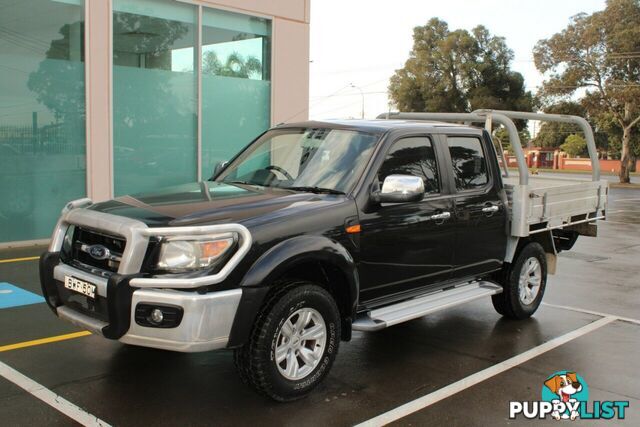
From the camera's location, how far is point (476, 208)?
558 centimetres

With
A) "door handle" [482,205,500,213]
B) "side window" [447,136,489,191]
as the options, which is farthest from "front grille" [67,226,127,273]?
"door handle" [482,205,500,213]

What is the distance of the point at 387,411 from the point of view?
4.05 meters

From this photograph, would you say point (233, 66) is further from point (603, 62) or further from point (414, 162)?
point (603, 62)

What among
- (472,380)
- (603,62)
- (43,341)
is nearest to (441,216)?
(472,380)

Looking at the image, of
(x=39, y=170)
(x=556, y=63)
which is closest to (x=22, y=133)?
(x=39, y=170)

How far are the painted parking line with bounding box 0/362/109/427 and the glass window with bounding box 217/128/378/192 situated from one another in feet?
6.85

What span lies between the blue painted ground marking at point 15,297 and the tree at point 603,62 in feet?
109

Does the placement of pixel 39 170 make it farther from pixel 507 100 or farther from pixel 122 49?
pixel 507 100

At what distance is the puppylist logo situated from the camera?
13.5 feet

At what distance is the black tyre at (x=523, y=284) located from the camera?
245 inches

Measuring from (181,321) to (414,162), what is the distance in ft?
8.04

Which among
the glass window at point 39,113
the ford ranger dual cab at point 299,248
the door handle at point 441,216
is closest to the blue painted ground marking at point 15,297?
the ford ranger dual cab at point 299,248

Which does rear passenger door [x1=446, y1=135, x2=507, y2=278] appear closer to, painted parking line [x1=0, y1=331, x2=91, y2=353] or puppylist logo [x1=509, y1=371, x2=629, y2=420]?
puppylist logo [x1=509, y1=371, x2=629, y2=420]

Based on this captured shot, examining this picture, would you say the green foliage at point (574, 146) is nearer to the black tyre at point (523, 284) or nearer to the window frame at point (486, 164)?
the black tyre at point (523, 284)
